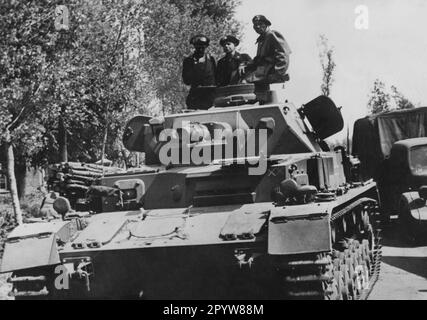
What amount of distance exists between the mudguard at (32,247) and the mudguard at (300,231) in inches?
90.7

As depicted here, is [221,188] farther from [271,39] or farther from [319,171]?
[271,39]

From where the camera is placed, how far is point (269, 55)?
29.8 ft

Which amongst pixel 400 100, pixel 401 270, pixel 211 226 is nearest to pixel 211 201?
pixel 211 226

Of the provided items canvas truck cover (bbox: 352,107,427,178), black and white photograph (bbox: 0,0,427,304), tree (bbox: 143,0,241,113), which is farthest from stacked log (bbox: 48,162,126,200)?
tree (bbox: 143,0,241,113)

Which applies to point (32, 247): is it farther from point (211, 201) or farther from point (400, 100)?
point (400, 100)

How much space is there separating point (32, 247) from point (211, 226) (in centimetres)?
188

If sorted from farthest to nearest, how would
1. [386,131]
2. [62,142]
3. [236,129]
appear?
[62,142]
[386,131]
[236,129]

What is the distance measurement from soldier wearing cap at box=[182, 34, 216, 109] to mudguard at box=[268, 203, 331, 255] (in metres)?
4.26

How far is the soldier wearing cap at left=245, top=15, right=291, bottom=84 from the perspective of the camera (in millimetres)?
9008

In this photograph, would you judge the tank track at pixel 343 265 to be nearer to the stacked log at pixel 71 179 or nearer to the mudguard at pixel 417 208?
the mudguard at pixel 417 208

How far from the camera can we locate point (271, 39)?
9.02 meters

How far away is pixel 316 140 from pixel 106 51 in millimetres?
12270

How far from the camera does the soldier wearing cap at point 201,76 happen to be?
9.79 metres
